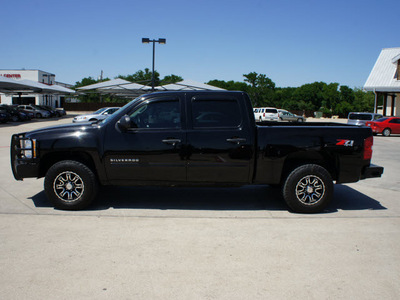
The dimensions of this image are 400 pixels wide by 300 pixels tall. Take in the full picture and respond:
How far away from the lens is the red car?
76.5 ft

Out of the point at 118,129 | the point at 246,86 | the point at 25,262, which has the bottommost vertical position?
the point at 25,262

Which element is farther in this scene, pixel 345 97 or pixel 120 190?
pixel 345 97

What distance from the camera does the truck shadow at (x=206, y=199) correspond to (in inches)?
238

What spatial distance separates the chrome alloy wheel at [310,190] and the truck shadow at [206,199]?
0.41 m

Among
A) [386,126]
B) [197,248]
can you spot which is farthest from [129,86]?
[197,248]

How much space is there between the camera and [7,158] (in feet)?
36.3

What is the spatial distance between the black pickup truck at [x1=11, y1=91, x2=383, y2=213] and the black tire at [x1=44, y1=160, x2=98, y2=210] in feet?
0.05

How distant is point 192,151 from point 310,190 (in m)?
1.87

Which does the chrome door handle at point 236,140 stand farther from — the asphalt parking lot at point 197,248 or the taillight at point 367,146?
the taillight at point 367,146

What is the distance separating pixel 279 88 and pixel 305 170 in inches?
4432

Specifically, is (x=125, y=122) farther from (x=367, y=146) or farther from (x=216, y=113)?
(x=367, y=146)

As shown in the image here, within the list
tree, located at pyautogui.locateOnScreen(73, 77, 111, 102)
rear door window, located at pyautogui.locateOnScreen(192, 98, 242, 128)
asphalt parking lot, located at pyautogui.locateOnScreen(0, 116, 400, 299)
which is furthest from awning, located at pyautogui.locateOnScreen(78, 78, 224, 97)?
tree, located at pyautogui.locateOnScreen(73, 77, 111, 102)

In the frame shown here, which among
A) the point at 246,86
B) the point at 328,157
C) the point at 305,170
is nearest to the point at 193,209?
the point at 305,170

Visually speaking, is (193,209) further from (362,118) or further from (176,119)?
(362,118)
